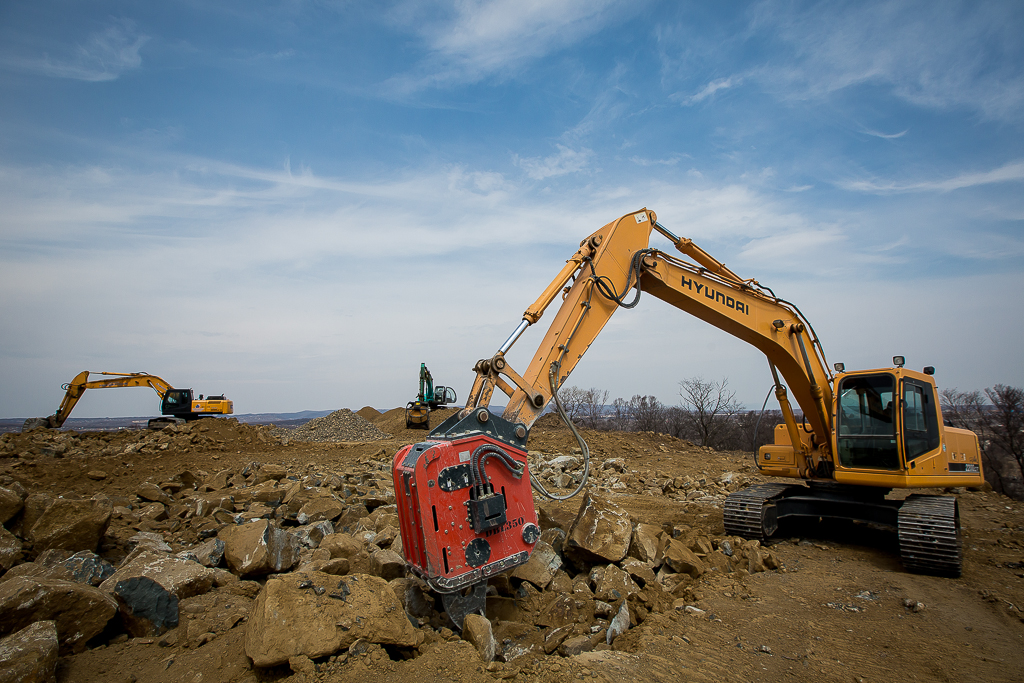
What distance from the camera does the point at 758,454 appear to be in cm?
841

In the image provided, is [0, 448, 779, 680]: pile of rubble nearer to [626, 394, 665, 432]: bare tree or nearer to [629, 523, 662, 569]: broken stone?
[629, 523, 662, 569]: broken stone

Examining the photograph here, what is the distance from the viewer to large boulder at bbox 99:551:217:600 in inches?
167

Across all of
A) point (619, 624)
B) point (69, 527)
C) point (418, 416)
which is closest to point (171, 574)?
point (69, 527)

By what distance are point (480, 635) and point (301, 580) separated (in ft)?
4.51

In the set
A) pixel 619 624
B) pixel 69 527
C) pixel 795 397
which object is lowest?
pixel 619 624

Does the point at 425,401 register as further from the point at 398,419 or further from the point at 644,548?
the point at 644,548

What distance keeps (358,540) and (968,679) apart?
542 cm

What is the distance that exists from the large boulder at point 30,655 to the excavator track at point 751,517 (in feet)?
23.3

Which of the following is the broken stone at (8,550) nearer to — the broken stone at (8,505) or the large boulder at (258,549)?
the broken stone at (8,505)

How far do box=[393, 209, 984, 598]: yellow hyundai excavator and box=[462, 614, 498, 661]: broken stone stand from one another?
16cm

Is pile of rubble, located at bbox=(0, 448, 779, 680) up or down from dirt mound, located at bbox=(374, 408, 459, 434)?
down

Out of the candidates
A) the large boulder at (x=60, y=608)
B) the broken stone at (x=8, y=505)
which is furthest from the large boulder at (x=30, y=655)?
the broken stone at (x=8, y=505)

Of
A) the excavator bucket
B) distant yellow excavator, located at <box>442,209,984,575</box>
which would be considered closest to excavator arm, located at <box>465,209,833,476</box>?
distant yellow excavator, located at <box>442,209,984,575</box>

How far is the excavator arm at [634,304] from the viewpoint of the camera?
514cm
